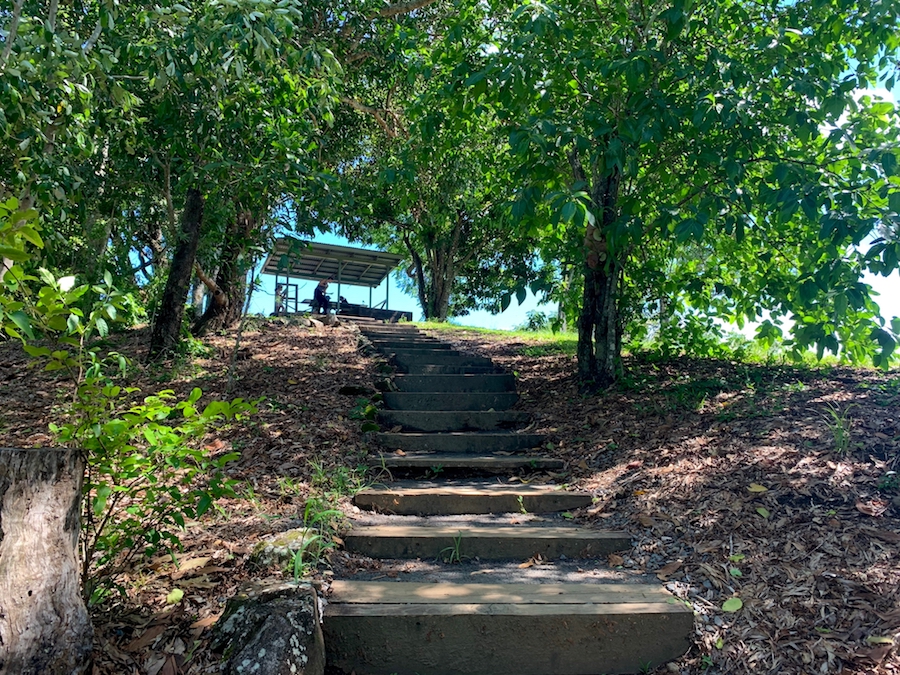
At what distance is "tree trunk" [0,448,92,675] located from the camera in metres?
1.92

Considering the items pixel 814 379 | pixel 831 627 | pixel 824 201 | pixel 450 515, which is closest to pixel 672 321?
pixel 814 379

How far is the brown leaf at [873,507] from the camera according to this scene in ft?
9.42

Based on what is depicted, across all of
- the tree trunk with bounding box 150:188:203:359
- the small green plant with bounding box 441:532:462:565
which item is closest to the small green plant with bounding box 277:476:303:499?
the small green plant with bounding box 441:532:462:565

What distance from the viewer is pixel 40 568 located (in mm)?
2010

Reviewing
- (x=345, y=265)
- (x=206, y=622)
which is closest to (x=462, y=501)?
(x=206, y=622)

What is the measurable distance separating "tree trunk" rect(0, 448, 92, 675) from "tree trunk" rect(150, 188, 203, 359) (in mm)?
4816

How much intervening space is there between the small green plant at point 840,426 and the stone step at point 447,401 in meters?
2.80

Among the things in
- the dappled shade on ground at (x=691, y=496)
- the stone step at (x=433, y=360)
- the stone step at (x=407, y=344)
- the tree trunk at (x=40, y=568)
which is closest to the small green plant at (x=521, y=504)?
the dappled shade on ground at (x=691, y=496)

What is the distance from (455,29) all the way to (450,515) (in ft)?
11.6

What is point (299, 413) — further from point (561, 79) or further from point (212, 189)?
point (561, 79)

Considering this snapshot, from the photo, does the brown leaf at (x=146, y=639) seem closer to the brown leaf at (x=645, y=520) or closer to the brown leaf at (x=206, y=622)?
the brown leaf at (x=206, y=622)

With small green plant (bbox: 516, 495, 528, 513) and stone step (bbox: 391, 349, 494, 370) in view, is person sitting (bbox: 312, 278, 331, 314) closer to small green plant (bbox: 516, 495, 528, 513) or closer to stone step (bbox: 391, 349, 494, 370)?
stone step (bbox: 391, 349, 494, 370)

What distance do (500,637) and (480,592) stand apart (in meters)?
0.27

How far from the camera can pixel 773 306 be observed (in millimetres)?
5371
